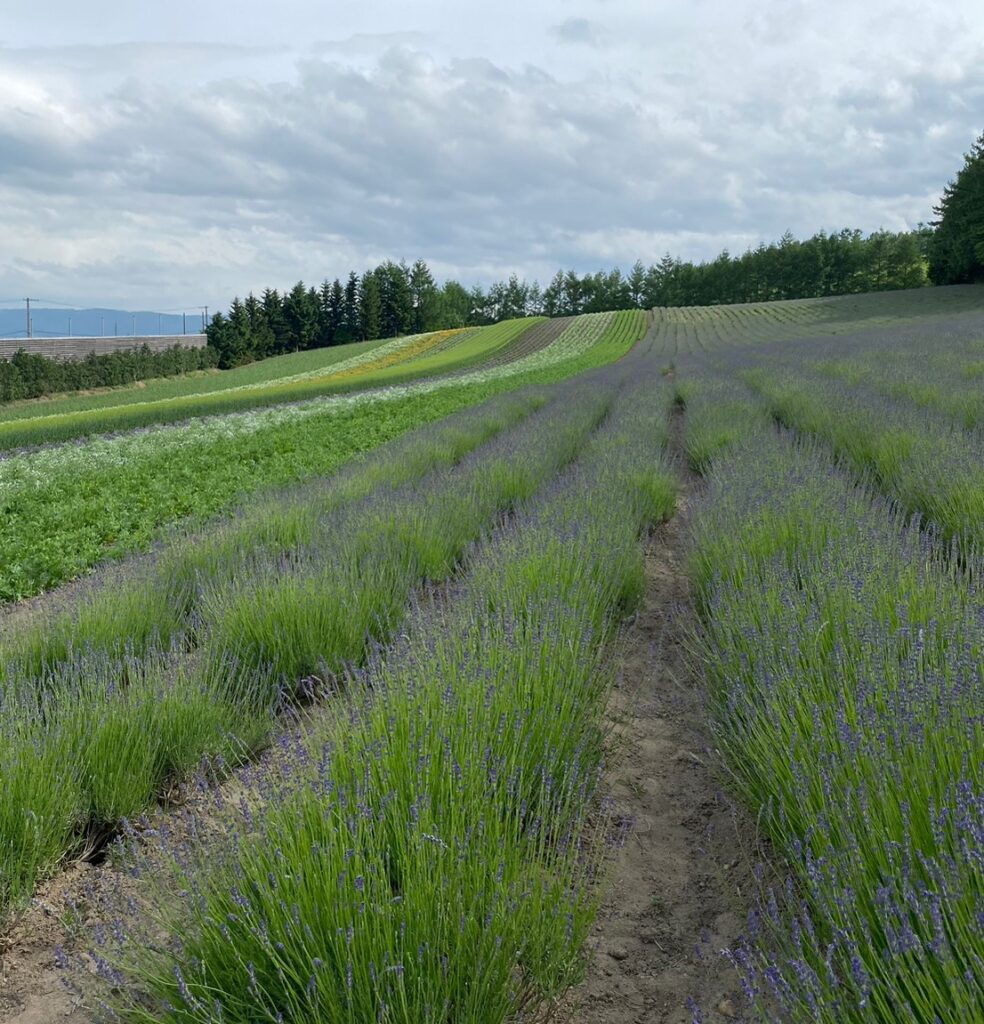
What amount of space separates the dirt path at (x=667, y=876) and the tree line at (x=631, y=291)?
5812 centimetres

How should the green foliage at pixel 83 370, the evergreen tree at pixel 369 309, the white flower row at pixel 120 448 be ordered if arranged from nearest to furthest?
the white flower row at pixel 120 448, the green foliage at pixel 83 370, the evergreen tree at pixel 369 309

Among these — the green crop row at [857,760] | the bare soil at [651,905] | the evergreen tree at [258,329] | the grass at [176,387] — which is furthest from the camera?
the evergreen tree at [258,329]

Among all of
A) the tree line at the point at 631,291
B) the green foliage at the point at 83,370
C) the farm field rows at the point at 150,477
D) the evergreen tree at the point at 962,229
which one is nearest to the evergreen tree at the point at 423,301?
the tree line at the point at 631,291

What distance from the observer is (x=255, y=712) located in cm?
334

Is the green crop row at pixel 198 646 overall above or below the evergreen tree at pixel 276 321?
below

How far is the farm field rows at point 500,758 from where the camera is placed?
1536mm

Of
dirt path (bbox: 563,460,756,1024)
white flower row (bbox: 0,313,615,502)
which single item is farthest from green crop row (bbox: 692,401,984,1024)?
white flower row (bbox: 0,313,615,502)

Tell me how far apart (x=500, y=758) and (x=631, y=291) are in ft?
297

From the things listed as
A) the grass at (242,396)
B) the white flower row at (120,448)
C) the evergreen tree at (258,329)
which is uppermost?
the evergreen tree at (258,329)

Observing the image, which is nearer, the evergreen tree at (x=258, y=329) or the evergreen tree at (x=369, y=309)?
the evergreen tree at (x=258, y=329)

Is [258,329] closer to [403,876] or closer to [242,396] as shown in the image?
[242,396]

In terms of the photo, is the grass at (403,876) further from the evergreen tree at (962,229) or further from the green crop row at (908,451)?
the evergreen tree at (962,229)

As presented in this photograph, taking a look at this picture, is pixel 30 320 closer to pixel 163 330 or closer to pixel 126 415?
pixel 163 330

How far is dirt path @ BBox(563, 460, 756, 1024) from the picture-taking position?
1943 mm
